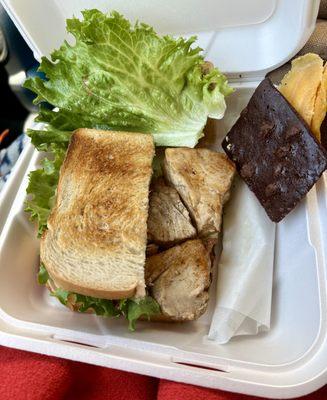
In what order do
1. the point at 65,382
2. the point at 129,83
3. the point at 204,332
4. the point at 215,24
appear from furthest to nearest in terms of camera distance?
the point at 215,24
the point at 129,83
the point at 204,332
the point at 65,382

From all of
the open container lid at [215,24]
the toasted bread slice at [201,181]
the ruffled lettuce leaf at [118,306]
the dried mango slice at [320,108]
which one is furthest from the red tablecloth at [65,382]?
the open container lid at [215,24]

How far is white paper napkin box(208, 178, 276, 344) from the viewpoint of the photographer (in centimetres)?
132

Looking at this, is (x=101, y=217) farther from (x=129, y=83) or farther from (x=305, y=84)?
(x=305, y=84)

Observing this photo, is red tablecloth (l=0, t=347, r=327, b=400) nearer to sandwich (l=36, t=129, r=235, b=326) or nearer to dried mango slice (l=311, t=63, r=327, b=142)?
sandwich (l=36, t=129, r=235, b=326)

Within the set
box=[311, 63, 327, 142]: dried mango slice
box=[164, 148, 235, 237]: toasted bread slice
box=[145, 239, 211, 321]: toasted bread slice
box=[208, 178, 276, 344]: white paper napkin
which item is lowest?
box=[208, 178, 276, 344]: white paper napkin

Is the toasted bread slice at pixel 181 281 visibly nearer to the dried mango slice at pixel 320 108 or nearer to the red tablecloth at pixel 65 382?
the red tablecloth at pixel 65 382

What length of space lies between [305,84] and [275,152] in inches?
8.5

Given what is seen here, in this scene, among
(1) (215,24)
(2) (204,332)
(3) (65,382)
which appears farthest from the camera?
(1) (215,24)

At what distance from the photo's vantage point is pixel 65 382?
1237 mm

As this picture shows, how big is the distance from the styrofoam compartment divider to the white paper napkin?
0.04 meters

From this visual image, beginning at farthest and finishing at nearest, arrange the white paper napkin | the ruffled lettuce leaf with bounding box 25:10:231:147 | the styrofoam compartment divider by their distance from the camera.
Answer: the ruffled lettuce leaf with bounding box 25:10:231:147, the white paper napkin, the styrofoam compartment divider

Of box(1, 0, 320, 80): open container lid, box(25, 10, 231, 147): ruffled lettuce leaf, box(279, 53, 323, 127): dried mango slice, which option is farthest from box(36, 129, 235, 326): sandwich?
box(1, 0, 320, 80): open container lid

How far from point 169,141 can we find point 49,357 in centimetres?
81

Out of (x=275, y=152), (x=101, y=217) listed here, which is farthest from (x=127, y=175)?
(x=275, y=152)
